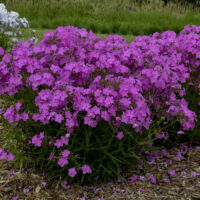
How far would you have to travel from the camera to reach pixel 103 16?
40.1ft

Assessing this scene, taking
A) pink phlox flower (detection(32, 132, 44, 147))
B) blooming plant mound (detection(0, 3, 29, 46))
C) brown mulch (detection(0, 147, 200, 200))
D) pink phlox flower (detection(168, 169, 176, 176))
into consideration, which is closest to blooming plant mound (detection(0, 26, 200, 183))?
pink phlox flower (detection(32, 132, 44, 147))

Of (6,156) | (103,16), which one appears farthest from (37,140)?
(103,16)

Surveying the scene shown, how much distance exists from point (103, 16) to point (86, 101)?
10552 millimetres

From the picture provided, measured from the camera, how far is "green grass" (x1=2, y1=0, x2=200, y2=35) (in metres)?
10.5

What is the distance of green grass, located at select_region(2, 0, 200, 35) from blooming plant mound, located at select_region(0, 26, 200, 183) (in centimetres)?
781

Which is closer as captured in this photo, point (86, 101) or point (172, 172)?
point (86, 101)

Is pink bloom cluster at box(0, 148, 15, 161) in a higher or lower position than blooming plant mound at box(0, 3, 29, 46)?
lower

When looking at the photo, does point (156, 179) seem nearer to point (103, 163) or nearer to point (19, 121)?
point (103, 163)

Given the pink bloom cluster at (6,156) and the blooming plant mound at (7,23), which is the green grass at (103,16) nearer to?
the blooming plant mound at (7,23)

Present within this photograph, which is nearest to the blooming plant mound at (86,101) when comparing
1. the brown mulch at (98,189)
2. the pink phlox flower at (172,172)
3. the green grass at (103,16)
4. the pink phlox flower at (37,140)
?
the pink phlox flower at (37,140)

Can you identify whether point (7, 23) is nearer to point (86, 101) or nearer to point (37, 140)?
point (37, 140)

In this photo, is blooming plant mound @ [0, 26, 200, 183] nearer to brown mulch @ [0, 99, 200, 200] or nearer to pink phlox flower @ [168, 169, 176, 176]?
brown mulch @ [0, 99, 200, 200]

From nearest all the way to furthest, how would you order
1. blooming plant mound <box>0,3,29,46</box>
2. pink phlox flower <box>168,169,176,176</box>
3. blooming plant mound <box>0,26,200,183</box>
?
blooming plant mound <box>0,26,200,183</box> → pink phlox flower <box>168,169,176,176</box> → blooming plant mound <box>0,3,29,46</box>

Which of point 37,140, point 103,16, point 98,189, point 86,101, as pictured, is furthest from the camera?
point 103,16
